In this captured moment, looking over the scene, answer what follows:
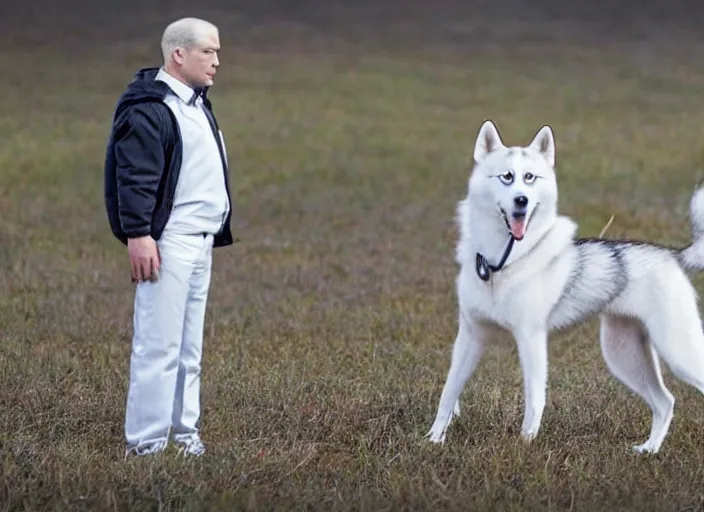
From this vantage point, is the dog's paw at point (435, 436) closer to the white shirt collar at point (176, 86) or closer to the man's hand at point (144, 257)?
the man's hand at point (144, 257)

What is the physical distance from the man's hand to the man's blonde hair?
848 mm

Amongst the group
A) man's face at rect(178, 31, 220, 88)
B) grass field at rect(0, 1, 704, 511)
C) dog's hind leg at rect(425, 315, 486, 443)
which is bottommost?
grass field at rect(0, 1, 704, 511)

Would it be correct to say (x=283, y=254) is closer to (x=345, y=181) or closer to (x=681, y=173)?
(x=345, y=181)

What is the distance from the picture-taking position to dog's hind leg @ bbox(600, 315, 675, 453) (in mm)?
6473

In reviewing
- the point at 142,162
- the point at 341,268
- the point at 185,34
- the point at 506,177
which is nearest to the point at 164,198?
the point at 142,162

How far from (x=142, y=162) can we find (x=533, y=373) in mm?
2099

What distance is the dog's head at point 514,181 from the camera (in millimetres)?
5844

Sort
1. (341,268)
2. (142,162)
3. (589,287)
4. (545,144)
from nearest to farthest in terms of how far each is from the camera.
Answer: (142,162) → (545,144) → (589,287) → (341,268)

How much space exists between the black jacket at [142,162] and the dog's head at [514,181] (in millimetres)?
1446

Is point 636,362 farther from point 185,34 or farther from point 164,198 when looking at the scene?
point 185,34

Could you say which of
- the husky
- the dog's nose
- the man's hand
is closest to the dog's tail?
the husky

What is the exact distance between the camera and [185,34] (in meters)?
5.61

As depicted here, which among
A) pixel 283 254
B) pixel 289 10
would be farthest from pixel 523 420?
pixel 289 10

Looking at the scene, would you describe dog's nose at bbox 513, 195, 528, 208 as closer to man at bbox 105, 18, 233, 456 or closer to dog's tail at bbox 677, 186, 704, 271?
dog's tail at bbox 677, 186, 704, 271
